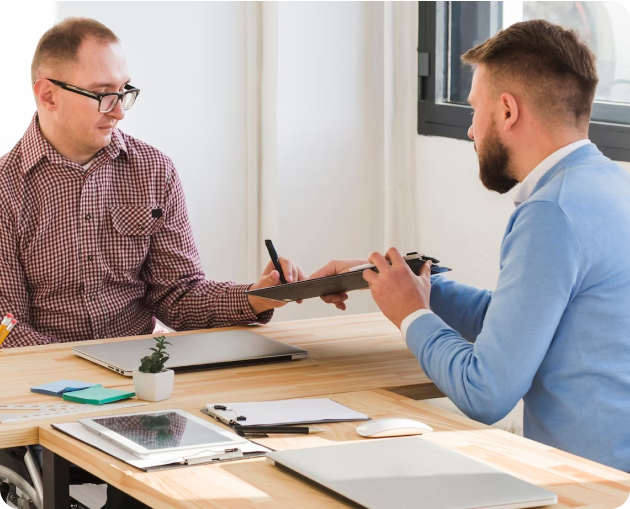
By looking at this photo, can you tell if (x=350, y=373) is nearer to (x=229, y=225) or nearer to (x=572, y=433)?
(x=572, y=433)

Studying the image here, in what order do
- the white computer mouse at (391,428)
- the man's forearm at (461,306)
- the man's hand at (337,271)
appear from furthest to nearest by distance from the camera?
the man's hand at (337,271) → the man's forearm at (461,306) → the white computer mouse at (391,428)

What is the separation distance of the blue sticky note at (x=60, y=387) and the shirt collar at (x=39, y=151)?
2.63 ft

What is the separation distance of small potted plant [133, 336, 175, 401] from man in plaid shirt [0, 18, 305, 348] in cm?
64

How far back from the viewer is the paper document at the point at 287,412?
4.81 feet

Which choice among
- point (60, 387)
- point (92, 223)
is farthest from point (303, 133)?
point (60, 387)

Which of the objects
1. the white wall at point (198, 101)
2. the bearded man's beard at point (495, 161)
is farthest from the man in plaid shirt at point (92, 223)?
the white wall at point (198, 101)

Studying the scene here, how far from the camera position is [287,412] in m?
1.51

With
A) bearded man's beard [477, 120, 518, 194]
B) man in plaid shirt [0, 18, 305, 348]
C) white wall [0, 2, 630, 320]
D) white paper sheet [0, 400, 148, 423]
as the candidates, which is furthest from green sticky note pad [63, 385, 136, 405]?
white wall [0, 2, 630, 320]

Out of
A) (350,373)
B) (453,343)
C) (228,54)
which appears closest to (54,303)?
(350,373)

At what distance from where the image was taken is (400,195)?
3893 millimetres

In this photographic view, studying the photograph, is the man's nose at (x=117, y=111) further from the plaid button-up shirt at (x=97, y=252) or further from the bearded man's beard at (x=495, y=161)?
the bearded man's beard at (x=495, y=161)

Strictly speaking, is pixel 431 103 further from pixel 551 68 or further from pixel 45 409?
pixel 45 409

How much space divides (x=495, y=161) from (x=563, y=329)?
0.36 meters

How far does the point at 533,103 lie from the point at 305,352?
2.19 ft
